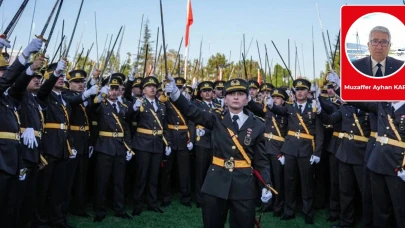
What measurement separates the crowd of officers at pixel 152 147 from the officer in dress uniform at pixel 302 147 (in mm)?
19

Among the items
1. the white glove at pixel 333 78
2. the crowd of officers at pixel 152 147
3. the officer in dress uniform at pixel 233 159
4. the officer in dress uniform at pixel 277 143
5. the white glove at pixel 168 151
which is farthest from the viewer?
the white glove at pixel 168 151

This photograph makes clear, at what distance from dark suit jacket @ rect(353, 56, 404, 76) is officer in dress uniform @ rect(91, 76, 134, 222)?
443 cm

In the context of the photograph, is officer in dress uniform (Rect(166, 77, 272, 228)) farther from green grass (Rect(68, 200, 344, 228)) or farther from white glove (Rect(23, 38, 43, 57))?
green grass (Rect(68, 200, 344, 228))


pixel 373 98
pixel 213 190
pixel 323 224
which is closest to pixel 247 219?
pixel 213 190

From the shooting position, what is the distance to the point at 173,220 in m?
7.77

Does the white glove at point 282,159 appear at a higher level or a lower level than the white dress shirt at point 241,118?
lower

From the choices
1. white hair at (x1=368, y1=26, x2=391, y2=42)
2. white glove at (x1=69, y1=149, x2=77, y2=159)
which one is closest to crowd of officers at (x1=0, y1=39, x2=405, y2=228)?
white glove at (x1=69, y1=149, x2=77, y2=159)

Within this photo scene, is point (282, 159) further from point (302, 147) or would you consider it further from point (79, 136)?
point (79, 136)

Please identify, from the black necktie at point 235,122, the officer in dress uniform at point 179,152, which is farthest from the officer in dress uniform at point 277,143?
the black necktie at point 235,122

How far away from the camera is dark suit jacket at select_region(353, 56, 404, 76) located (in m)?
4.30

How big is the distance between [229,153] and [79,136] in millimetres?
3557

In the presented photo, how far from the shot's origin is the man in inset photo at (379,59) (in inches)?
171

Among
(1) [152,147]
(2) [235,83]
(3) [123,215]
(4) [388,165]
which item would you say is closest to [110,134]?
(1) [152,147]

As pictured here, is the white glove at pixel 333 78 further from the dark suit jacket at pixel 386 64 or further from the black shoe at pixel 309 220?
the black shoe at pixel 309 220
